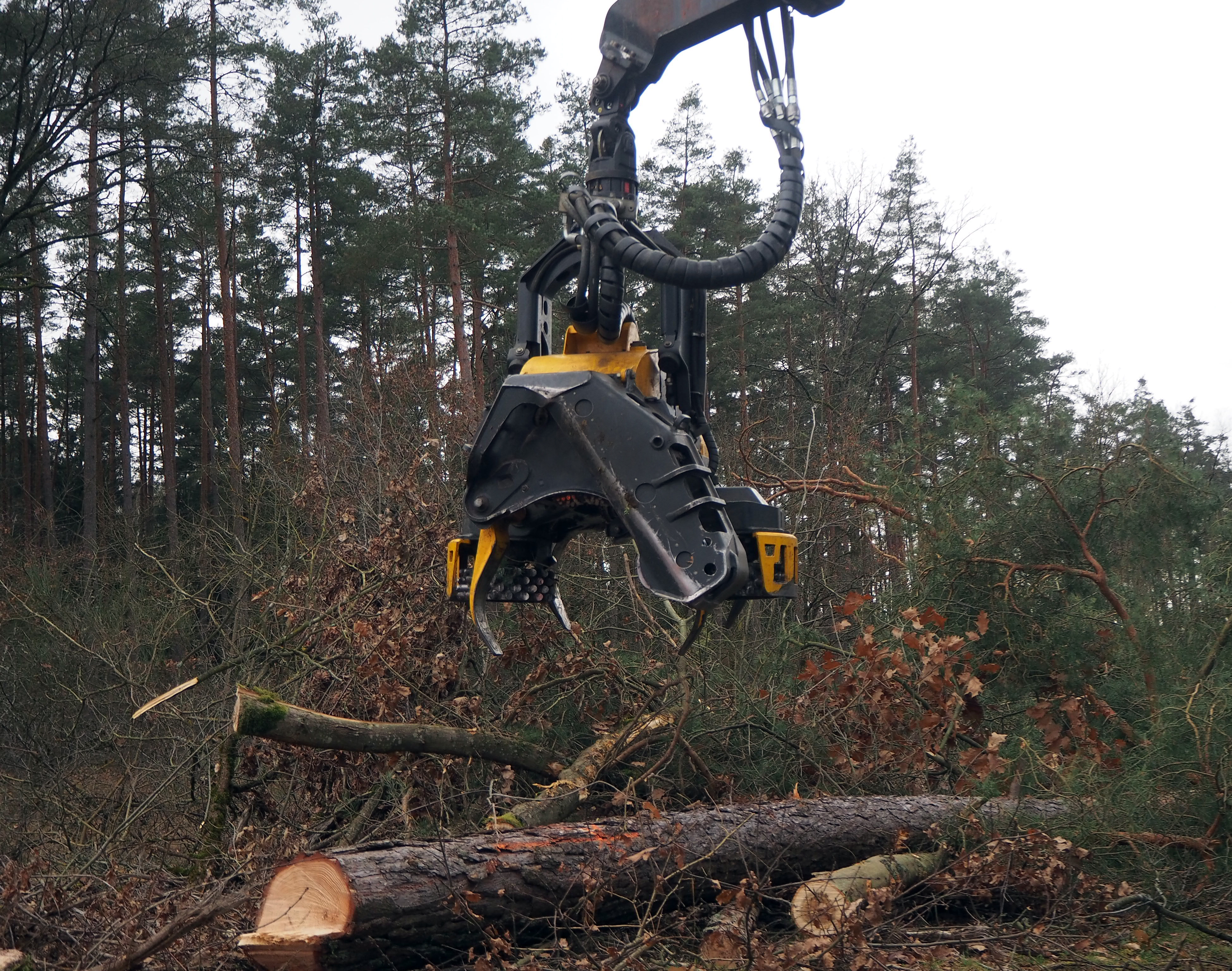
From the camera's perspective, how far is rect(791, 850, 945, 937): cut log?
4.06 meters

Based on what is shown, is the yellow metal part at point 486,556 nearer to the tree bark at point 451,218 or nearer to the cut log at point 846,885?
the cut log at point 846,885

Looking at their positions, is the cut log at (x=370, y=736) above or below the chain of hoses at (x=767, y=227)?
below

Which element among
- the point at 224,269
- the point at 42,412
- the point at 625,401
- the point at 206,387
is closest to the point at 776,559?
the point at 625,401

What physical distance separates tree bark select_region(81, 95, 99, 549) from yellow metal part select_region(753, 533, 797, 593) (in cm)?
1493

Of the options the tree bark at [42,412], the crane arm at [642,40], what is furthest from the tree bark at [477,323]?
the crane arm at [642,40]

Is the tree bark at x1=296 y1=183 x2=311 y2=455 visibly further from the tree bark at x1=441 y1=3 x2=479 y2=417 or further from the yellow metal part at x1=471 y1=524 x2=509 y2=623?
the yellow metal part at x1=471 y1=524 x2=509 y2=623

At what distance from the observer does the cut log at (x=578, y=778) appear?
5062 millimetres

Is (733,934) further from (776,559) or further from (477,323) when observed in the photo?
(477,323)

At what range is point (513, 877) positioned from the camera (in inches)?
157

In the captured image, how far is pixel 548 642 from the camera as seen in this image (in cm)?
687

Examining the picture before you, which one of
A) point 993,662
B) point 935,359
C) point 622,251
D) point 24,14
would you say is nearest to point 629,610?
point 993,662

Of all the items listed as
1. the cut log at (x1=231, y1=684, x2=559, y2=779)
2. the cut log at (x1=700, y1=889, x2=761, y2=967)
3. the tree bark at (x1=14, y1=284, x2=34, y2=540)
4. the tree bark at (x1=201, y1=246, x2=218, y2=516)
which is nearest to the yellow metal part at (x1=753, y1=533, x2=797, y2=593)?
the cut log at (x1=700, y1=889, x2=761, y2=967)

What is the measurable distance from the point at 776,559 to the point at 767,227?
36.4 inches

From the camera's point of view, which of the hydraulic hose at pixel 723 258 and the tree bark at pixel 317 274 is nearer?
the hydraulic hose at pixel 723 258
